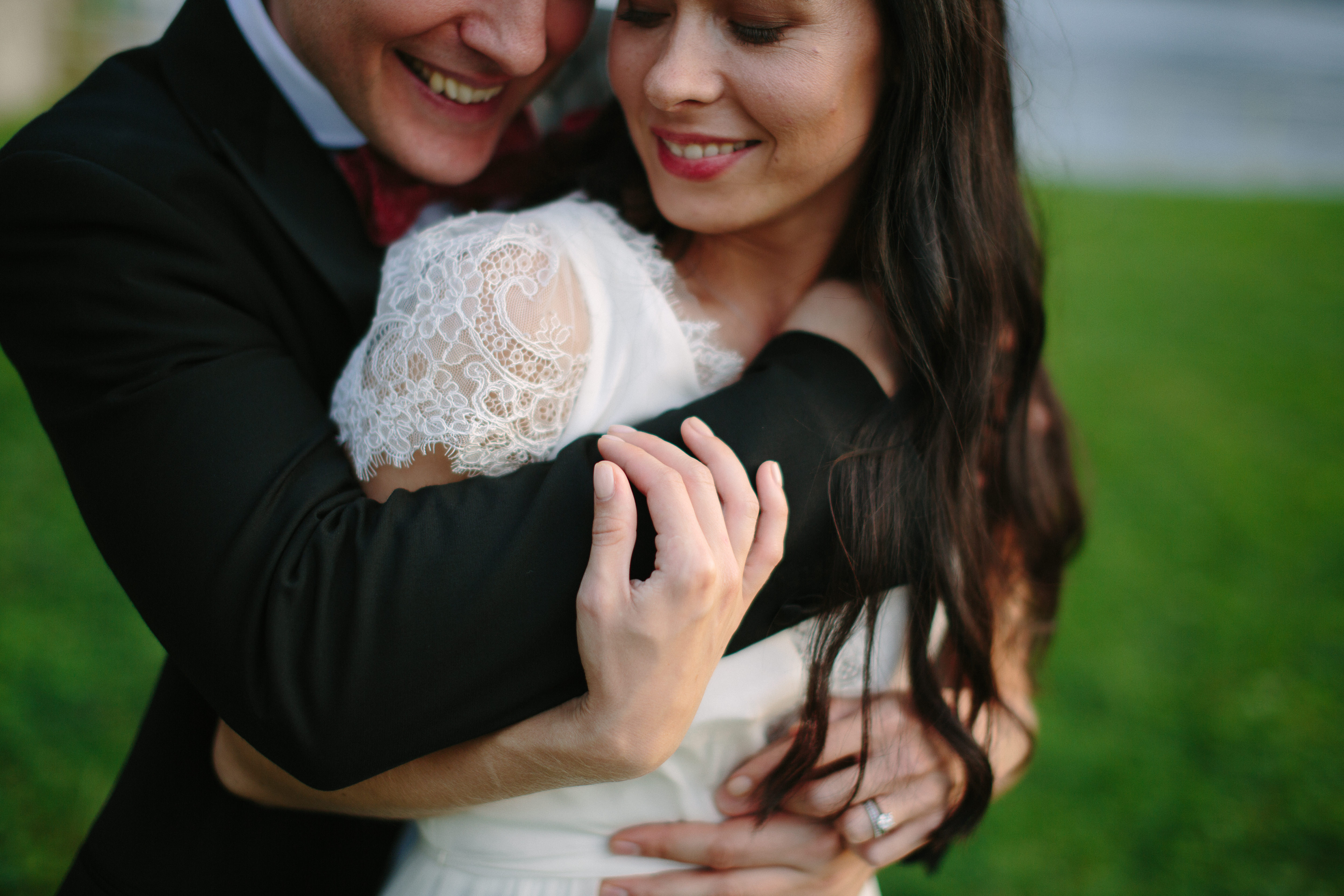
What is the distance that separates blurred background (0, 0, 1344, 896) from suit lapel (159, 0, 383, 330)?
4.42 feet

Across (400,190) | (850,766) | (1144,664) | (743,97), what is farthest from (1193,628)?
(400,190)

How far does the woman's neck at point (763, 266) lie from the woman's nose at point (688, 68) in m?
0.37

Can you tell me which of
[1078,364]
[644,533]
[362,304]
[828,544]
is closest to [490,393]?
[644,533]

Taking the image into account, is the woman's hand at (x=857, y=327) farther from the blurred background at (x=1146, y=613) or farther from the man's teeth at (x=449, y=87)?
the man's teeth at (x=449, y=87)

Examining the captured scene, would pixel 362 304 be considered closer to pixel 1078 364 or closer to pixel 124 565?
pixel 124 565

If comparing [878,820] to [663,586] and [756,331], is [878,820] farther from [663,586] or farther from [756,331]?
[756,331]

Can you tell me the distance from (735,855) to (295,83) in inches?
64.0

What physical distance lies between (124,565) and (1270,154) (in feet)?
79.2

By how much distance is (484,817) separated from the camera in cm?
148

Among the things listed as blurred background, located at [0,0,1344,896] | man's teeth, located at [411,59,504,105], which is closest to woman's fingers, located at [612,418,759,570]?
man's teeth, located at [411,59,504,105]

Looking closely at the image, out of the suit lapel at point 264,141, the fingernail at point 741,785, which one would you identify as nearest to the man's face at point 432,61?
the suit lapel at point 264,141

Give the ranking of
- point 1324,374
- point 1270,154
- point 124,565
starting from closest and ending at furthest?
point 124,565 → point 1324,374 → point 1270,154

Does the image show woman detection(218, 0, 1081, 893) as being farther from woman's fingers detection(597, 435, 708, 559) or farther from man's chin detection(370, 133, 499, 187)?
man's chin detection(370, 133, 499, 187)

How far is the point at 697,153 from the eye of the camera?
1.54m
